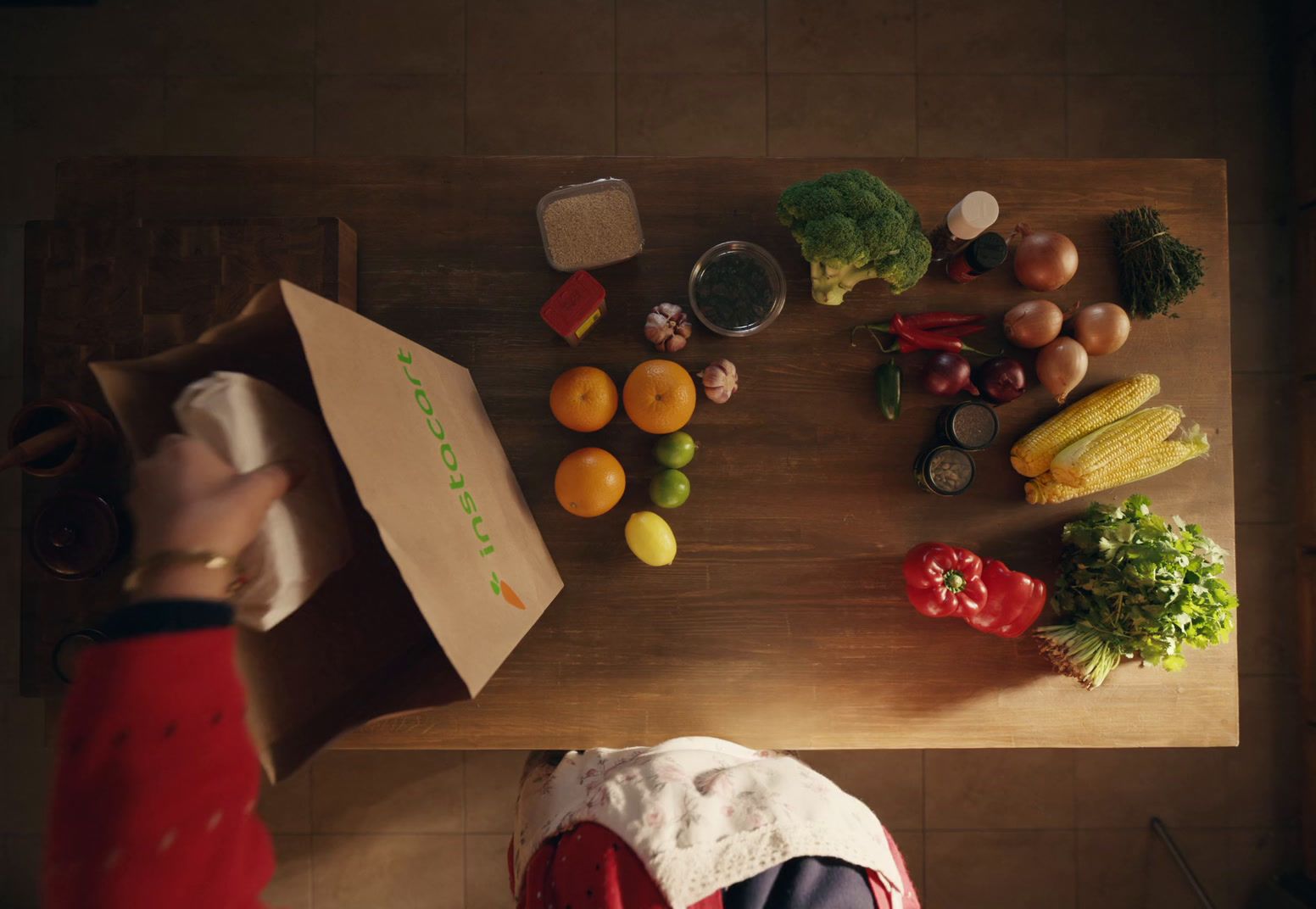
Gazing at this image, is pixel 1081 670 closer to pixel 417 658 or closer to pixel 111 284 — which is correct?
pixel 417 658

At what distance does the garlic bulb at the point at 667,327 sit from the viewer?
1273 millimetres

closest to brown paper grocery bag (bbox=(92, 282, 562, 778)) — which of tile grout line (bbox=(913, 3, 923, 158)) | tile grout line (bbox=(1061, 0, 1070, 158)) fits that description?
tile grout line (bbox=(913, 3, 923, 158))

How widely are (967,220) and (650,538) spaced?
79cm

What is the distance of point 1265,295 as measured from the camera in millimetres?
2080

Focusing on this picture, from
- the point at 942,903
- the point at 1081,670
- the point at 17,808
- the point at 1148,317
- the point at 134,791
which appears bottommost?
the point at 942,903

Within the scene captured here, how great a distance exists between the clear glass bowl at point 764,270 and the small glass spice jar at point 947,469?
1.32ft

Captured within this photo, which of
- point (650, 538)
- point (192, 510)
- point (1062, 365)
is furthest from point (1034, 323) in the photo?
point (192, 510)

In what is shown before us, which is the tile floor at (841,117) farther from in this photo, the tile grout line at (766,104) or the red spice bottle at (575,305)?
the red spice bottle at (575,305)

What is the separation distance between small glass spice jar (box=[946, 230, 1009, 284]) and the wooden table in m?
0.05

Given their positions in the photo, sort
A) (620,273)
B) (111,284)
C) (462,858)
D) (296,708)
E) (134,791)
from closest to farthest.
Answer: (134,791), (296,708), (111,284), (620,273), (462,858)

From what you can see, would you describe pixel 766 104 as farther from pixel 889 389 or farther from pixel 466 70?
pixel 889 389

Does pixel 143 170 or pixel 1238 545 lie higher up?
pixel 143 170

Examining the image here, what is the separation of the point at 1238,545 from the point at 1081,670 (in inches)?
49.4

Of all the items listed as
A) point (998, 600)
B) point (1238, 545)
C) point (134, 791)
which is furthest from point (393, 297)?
point (1238, 545)
